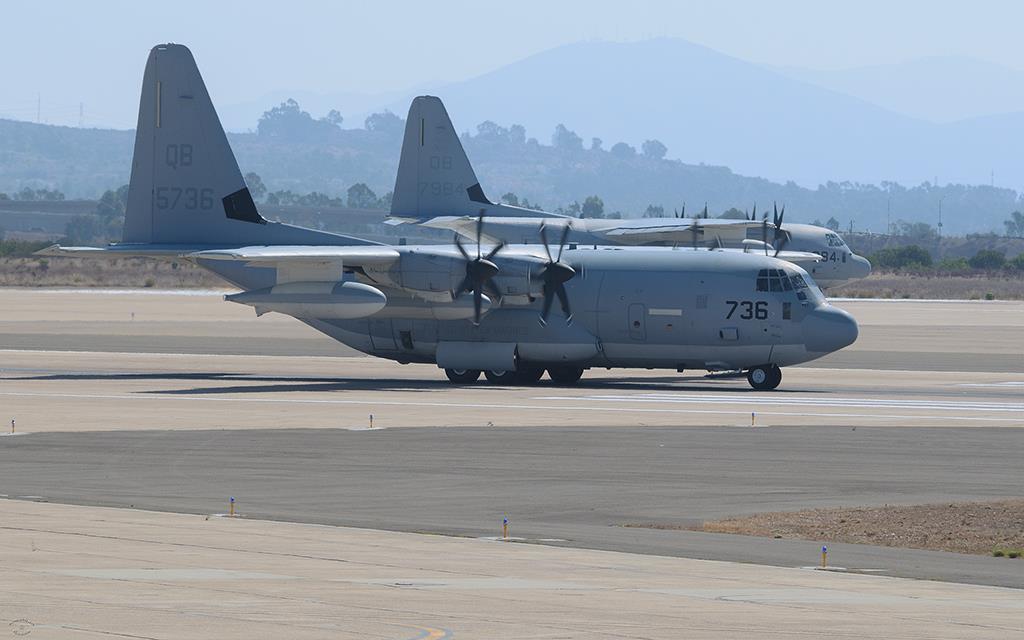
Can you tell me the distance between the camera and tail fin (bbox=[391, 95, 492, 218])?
6719cm

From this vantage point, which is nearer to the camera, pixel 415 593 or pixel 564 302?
pixel 415 593

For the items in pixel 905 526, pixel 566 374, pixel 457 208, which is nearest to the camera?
pixel 905 526

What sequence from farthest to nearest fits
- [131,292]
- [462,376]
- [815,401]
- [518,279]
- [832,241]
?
[131,292], [832,241], [462,376], [518,279], [815,401]

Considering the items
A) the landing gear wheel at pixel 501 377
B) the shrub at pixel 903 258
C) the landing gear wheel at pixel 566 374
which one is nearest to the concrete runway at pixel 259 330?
the landing gear wheel at pixel 566 374

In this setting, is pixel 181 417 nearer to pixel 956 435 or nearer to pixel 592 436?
pixel 592 436

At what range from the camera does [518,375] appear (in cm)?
4812

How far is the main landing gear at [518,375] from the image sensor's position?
4781 centimetres

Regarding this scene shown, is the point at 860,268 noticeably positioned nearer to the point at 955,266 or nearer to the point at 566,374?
the point at 566,374

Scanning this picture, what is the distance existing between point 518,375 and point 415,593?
32808 mm

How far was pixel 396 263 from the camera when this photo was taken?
46125mm

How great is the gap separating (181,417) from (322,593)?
21.4 meters

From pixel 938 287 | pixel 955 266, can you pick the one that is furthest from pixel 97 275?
pixel 955 266

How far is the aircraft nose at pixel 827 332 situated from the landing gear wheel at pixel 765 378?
1.32 metres

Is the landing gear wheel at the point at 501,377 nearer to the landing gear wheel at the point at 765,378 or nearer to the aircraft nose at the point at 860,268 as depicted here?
the landing gear wheel at the point at 765,378
